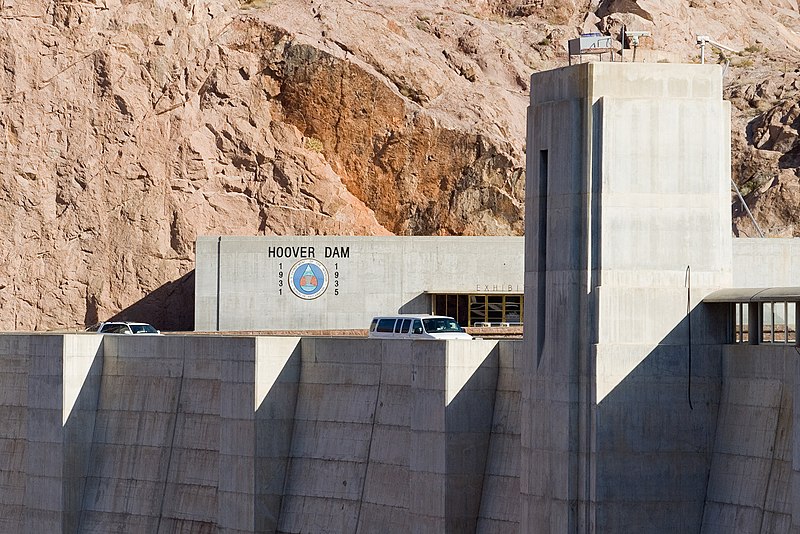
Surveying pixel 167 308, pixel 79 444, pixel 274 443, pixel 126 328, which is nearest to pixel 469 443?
pixel 274 443

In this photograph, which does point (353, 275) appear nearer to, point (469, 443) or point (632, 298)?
point (469, 443)

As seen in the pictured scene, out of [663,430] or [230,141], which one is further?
[230,141]

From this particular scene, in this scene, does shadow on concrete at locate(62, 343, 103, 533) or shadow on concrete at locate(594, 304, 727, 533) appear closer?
shadow on concrete at locate(594, 304, 727, 533)

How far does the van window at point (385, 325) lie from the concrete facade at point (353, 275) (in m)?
16.2

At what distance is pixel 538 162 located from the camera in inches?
1503

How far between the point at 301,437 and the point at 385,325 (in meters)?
9.71

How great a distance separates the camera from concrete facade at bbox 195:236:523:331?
72.5 m

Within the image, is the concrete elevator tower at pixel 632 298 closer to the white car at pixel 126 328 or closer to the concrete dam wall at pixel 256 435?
the concrete dam wall at pixel 256 435

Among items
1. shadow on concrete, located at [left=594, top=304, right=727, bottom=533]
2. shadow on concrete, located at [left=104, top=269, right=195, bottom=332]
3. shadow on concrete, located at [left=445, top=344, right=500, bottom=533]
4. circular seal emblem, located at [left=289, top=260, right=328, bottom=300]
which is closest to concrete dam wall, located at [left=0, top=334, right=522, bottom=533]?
shadow on concrete, located at [left=445, top=344, right=500, bottom=533]

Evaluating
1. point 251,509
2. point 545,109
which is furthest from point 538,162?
point 251,509

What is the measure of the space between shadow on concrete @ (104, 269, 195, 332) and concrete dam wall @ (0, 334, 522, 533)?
705 inches

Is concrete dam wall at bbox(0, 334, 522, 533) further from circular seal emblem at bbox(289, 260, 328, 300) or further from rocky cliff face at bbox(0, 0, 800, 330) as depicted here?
→ rocky cliff face at bbox(0, 0, 800, 330)

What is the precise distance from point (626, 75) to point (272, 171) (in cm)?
4347

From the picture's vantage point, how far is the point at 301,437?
4766 cm
